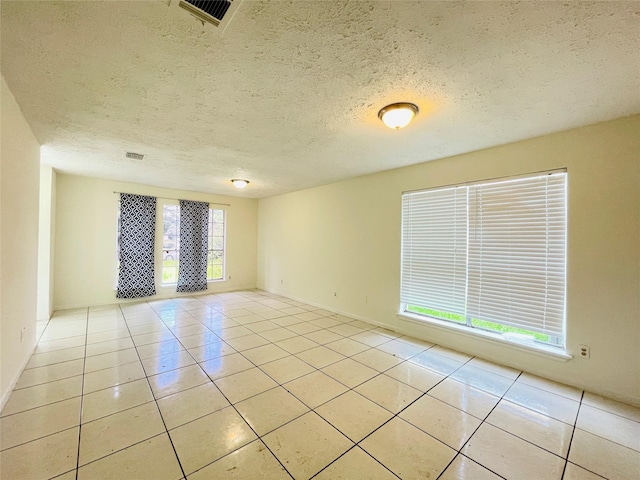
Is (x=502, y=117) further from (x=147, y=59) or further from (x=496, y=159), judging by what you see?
(x=147, y=59)

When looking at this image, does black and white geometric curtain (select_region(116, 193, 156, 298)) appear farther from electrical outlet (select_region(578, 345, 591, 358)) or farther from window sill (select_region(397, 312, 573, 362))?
electrical outlet (select_region(578, 345, 591, 358))

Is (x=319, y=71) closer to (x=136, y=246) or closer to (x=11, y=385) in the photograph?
(x=11, y=385)

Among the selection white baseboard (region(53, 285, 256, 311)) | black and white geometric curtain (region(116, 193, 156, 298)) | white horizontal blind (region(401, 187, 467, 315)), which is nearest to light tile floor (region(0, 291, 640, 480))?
white horizontal blind (region(401, 187, 467, 315))

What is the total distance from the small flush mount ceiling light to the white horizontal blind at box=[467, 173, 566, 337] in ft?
5.15

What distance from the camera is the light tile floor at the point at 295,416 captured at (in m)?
1.55

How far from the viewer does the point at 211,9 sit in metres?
1.26

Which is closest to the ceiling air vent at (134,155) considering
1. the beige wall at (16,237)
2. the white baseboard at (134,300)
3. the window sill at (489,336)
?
the beige wall at (16,237)

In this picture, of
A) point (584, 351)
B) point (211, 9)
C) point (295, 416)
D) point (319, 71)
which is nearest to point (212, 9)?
point (211, 9)

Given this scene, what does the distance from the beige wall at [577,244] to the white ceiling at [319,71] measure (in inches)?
10.0

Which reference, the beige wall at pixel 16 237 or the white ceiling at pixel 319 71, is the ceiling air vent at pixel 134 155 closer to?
the white ceiling at pixel 319 71

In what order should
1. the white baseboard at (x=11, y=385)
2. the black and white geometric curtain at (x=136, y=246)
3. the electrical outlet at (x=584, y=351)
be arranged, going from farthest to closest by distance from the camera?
the black and white geometric curtain at (x=136, y=246) < the electrical outlet at (x=584, y=351) < the white baseboard at (x=11, y=385)

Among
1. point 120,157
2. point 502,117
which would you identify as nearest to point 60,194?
point 120,157

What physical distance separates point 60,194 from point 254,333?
442 cm

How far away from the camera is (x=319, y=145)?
3043 mm
